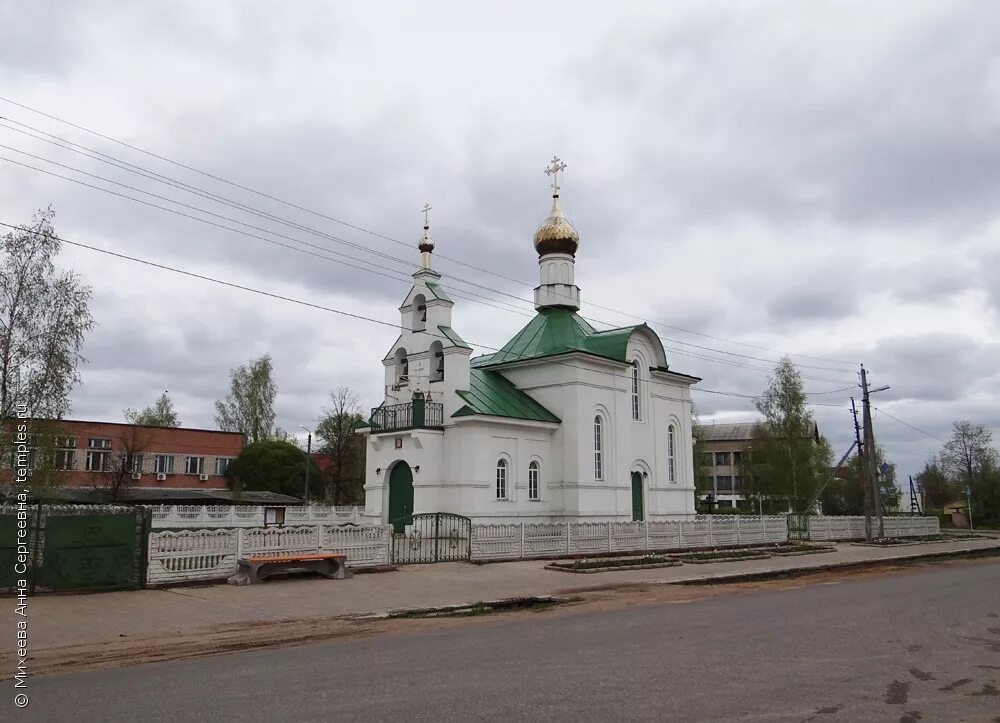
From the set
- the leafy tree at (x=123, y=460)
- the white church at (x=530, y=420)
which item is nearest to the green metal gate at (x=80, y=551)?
the white church at (x=530, y=420)

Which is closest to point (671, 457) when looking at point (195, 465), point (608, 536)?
point (608, 536)

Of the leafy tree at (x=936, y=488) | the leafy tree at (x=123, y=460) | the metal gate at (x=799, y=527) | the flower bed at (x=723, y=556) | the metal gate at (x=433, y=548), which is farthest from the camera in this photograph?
the leafy tree at (x=936, y=488)

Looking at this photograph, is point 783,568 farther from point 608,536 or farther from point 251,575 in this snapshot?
point 251,575

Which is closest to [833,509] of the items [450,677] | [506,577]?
[506,577]

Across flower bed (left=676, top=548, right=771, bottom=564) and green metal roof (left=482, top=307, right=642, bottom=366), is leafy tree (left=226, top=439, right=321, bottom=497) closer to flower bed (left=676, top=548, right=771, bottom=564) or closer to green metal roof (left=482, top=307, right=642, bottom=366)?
green metal roof (left=482, top=307, right=642, bottom=366)

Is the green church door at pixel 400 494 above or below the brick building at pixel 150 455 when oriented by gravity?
below

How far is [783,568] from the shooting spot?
20781mm

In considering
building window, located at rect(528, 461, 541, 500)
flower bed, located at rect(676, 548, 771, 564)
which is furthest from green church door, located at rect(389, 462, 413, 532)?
flower bed, located at rect(676, 548, 771, 564)

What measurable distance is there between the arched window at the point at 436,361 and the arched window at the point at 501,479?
3749 mm

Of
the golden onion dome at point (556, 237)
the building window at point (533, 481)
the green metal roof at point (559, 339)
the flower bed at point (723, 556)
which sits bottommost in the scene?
the flower bed at point (723, 556)

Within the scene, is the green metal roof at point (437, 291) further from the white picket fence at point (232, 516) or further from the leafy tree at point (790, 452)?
the leafy tree at point (790, 452)

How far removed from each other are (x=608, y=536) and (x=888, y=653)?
48.9 feet

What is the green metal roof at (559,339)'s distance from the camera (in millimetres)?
30297

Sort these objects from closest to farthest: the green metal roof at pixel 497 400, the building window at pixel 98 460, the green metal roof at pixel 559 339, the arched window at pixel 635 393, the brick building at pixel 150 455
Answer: the green metal roof at pixel 497 400 → the green metal roof at pixel 559 339 → the arched window at pixel 635 393 → the brick building at pixel 150 455 → the building window at pixel 98 460
